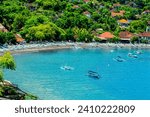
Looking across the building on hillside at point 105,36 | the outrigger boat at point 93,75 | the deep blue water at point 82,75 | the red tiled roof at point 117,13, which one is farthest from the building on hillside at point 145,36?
the outrigger boat at point 93,75

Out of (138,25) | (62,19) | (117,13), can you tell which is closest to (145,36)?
(138,25)

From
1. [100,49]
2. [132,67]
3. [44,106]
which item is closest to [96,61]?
[132,67]

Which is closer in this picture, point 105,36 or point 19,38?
point 19,38

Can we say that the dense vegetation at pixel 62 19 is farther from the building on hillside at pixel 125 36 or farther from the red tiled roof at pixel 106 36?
the red tiled roof at pixel 106 36

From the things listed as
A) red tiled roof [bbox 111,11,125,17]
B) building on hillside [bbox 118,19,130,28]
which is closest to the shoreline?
building on hillside [bbox 118,19,130,28]

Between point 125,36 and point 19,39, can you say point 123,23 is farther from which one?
point 19,39

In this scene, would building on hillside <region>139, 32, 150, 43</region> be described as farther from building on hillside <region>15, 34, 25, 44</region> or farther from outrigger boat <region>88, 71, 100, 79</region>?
outrigger boat <region>88, 71, 100, 79</region>

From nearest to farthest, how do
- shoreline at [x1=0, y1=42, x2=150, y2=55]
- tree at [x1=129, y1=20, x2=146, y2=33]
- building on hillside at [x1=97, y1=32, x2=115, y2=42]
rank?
shoreline at [x1=0, y1=42, x2=150, y2=55], building on hillside at [x1=97, y1=32, x2=115, y2=42], tree at [x1=129, y1=20, x2=146, y2=33]
